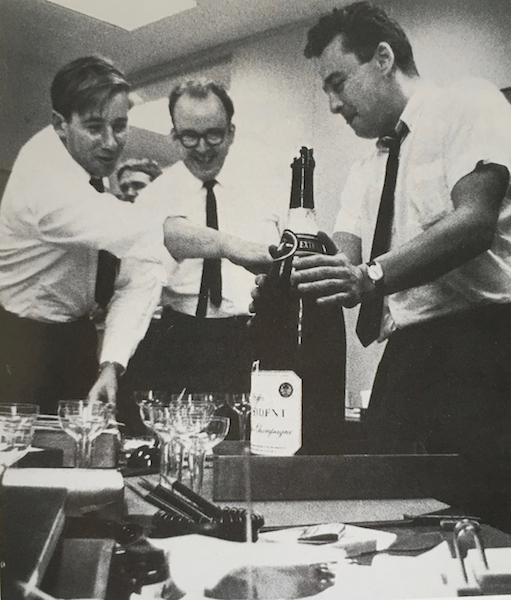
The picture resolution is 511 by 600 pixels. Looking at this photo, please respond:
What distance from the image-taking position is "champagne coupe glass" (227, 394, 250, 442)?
1.08 meters

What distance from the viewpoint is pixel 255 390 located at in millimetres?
1079

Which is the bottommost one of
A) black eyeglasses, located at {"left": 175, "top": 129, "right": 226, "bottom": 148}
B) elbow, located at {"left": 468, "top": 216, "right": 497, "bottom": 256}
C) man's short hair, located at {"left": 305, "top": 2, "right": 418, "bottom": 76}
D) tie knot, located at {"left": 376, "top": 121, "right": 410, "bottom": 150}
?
elbow, located at {"left": 468, "top": 216, "right": 497, "bottom": 256}

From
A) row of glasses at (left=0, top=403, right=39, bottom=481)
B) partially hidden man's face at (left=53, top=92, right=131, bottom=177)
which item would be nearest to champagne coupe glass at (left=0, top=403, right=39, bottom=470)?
row of glasses at (left=0, top=403, right=39, bottom=481)

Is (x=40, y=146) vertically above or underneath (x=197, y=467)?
above

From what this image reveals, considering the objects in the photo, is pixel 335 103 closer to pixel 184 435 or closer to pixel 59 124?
pixel 59 124

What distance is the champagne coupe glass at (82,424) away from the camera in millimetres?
984

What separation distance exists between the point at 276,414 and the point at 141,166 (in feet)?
1.64

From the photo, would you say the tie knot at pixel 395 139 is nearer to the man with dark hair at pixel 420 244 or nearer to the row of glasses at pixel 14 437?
the man with dark hair at pixel 420 244

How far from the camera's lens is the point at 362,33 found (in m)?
1.18

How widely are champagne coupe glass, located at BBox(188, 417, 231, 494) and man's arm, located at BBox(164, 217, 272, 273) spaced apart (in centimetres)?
29

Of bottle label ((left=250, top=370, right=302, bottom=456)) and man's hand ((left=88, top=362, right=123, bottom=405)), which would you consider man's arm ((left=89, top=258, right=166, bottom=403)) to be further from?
bottle label ((left=250, top=370, right=302, bottom=456))

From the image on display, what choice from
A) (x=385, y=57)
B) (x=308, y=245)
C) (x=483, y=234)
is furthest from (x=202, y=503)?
(x=385, y=57)

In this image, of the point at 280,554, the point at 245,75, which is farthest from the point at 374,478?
the point at 245,75

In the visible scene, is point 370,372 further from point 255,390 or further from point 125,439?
point 125,439
